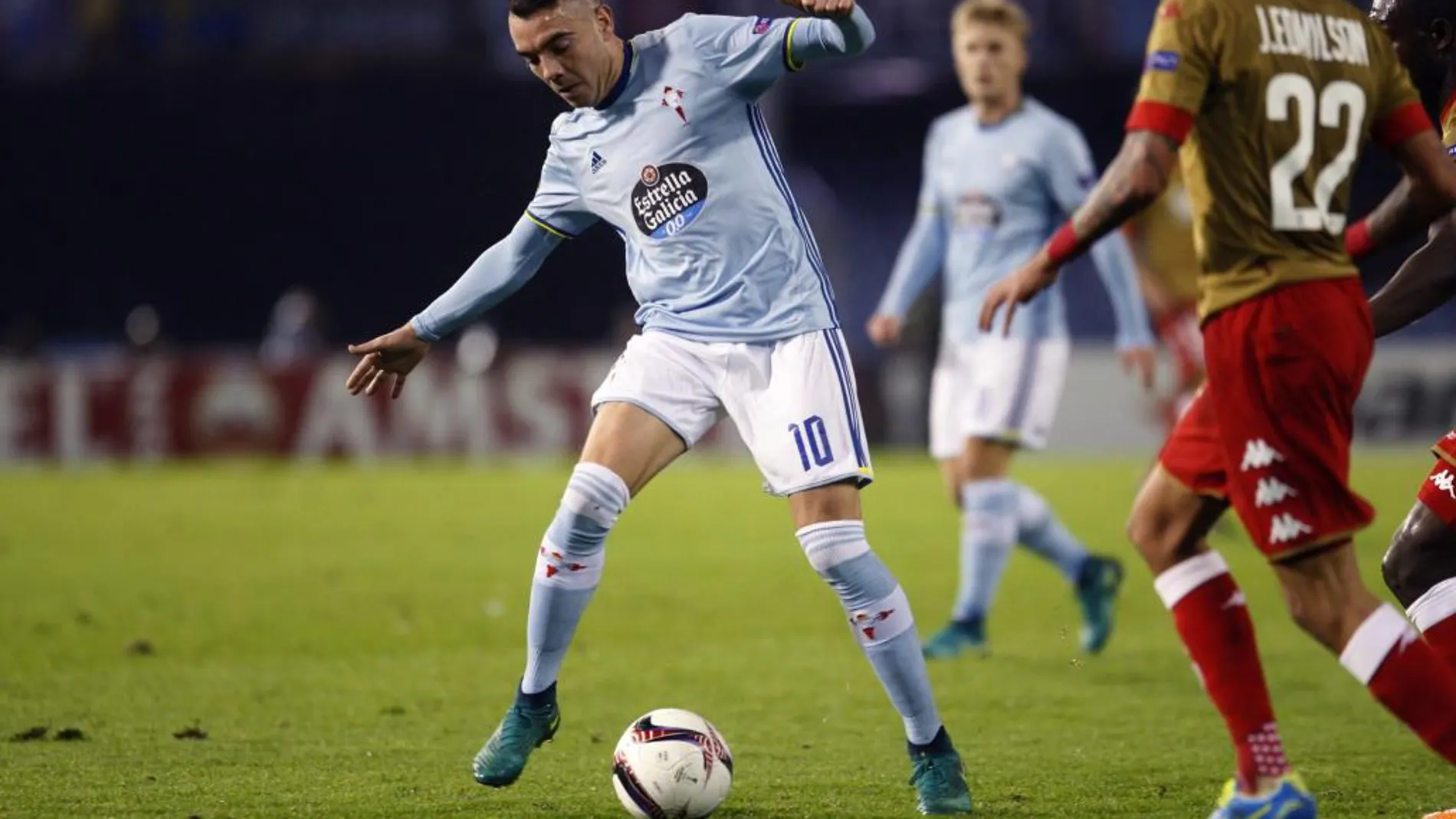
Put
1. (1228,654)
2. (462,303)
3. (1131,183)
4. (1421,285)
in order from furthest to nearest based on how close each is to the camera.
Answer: (462,303) < (1421,285) < (1228,654) < (1131,183)

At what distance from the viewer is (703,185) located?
5336 mm

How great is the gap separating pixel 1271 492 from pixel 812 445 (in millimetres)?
1365

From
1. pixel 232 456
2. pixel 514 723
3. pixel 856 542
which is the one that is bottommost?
pixel 232 456

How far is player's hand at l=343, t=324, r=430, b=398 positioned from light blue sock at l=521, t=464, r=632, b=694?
64 centimetres

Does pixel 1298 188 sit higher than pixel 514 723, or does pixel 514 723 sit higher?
pixel 1298 188

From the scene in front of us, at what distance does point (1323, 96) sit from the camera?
4250 mm

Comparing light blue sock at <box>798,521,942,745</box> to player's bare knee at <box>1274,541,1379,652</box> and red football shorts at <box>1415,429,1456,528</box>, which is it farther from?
red football shorts at <box>1415,429,1456,528</box>

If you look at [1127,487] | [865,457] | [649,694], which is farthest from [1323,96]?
[1127,487]

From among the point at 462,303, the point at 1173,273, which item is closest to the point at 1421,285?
the point at 462,303

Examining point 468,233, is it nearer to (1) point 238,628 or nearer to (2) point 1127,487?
(2) point 1127,487

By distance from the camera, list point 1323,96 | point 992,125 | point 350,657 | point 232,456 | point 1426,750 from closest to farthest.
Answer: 1. point 1323,96
2. point 1426,750
3. point 350,657
4. point 992,125
5. point 232,456

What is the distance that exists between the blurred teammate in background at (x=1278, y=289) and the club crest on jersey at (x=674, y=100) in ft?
4.30

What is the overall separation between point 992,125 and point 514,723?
4465 millimetres

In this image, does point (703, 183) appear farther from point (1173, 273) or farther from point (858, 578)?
point (1173, 273)
